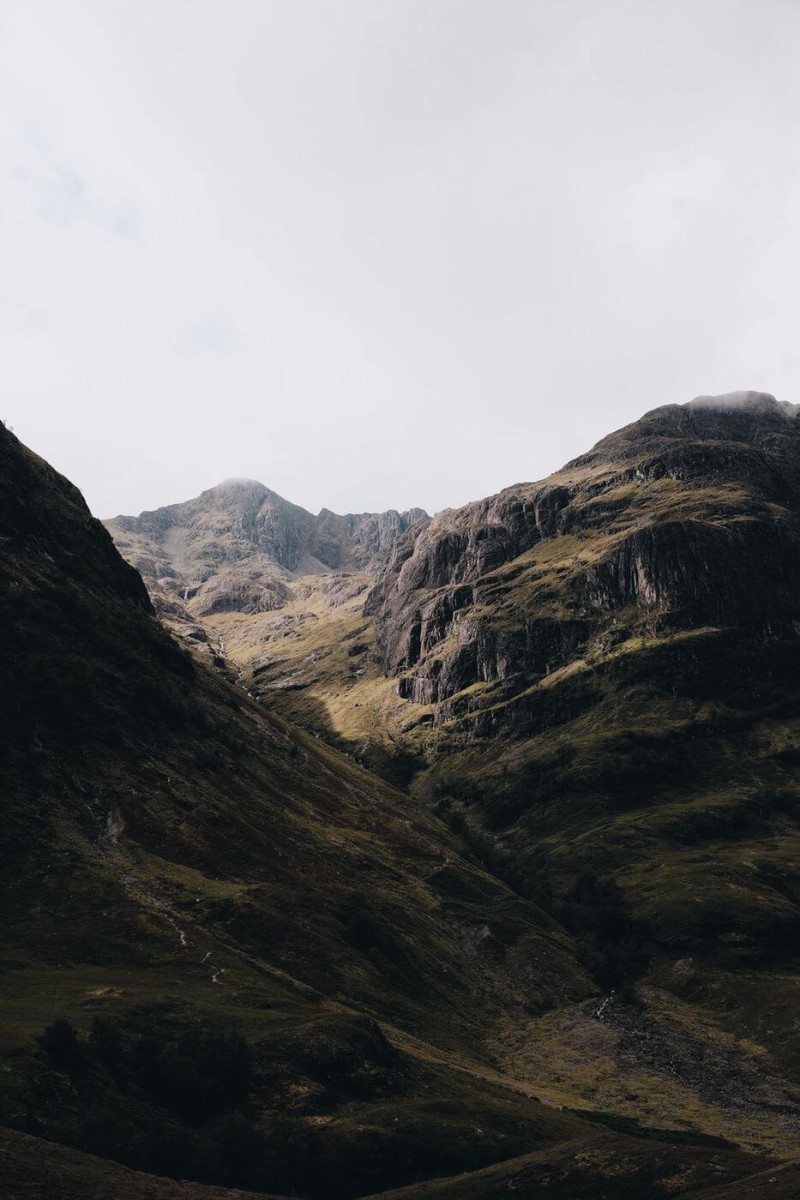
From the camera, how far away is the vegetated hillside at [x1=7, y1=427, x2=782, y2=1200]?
6481 centimetres

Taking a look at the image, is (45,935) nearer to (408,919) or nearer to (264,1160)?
(264,1160)

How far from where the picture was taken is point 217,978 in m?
99.4

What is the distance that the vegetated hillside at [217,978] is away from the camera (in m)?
64.8

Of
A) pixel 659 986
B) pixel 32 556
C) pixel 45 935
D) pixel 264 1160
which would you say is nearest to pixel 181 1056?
pixel 264 1160

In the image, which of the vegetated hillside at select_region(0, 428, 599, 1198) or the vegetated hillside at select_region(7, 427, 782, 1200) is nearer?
the vegetated hillside at select_region(7, 427, 782, 1200)

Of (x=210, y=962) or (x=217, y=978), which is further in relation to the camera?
(x=210, y=962)

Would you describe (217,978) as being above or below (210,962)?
below

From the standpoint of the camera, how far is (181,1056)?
73375mm

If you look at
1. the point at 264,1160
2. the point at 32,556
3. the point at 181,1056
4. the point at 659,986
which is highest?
the point at 32,556

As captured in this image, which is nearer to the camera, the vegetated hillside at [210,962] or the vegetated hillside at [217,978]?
the vegetated hillside at [217,978]

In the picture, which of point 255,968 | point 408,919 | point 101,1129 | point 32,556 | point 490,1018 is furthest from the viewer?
point 32,556

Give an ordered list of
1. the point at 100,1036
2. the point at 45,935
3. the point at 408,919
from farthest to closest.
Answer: the point at 408,919
the point at 45,935
the point at 100,1036

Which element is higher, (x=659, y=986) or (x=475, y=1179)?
(x=475, y=1179)

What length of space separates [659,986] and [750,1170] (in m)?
112
